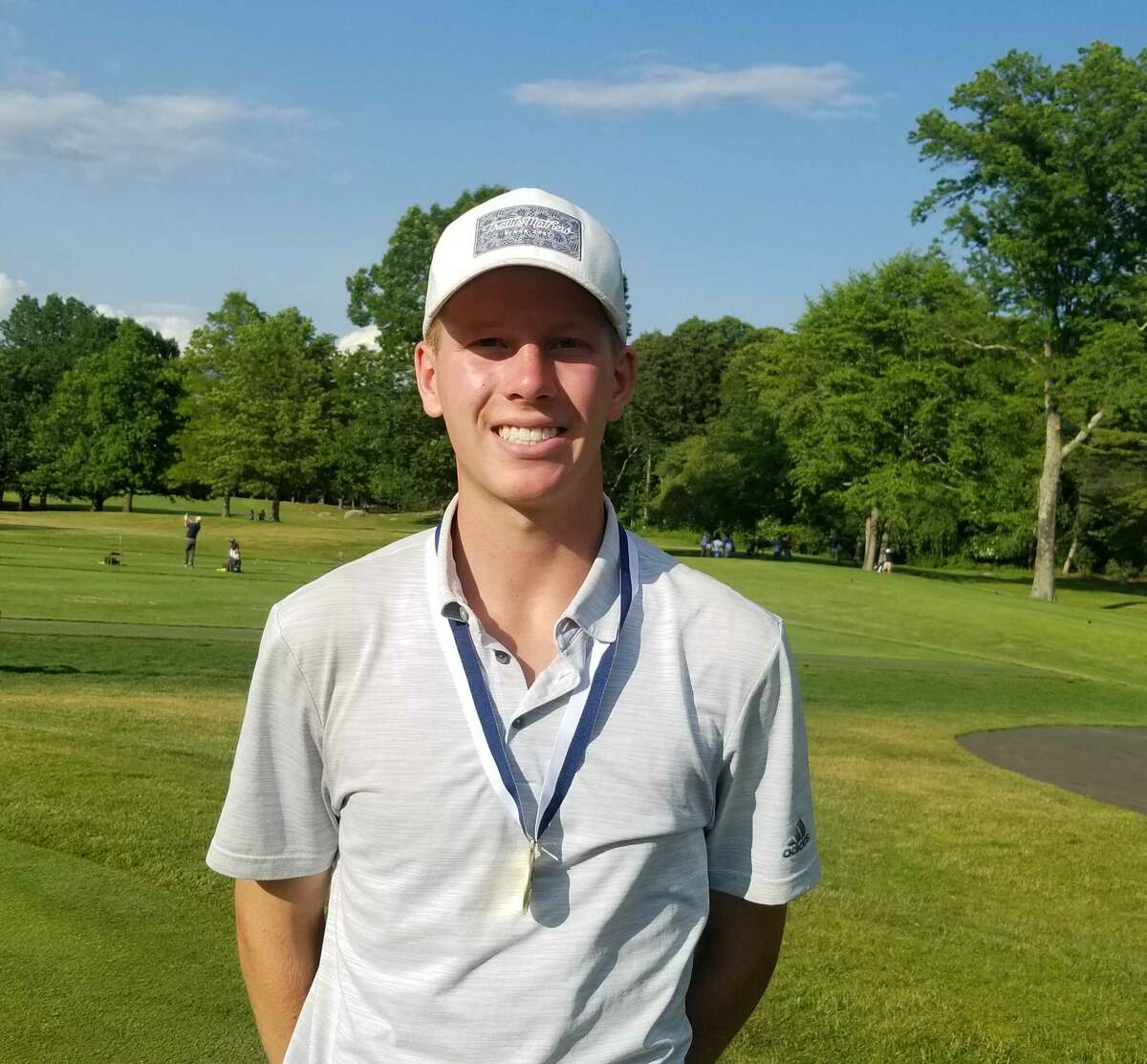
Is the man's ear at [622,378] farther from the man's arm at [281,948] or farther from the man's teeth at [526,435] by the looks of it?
the man's arm at [281,948]

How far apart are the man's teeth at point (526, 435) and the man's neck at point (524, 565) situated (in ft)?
0.40

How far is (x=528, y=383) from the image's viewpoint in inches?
87.4

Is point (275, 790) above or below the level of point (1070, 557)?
below

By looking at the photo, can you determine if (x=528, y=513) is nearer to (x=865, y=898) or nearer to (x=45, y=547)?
(x=865, y=898)

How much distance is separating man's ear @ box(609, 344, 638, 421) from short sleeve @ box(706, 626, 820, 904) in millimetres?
527

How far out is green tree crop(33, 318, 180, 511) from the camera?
79.1 metres

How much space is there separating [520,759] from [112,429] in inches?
3291

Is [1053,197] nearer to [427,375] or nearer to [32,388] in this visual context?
[427,375]

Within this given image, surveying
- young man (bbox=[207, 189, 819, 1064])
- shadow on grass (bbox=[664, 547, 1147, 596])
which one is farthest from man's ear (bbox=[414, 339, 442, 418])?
shadow on grass (bbox=[664, 547, 1147, 596])

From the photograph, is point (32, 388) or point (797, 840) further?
point (32, 388)

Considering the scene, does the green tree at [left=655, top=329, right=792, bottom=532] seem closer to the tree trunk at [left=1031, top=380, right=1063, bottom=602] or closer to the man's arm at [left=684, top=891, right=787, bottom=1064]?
the tree trunk at [left=1031, top=380, right=1063, bottom=602]

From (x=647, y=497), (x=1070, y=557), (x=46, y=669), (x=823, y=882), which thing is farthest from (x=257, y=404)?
(x=823, y=882)

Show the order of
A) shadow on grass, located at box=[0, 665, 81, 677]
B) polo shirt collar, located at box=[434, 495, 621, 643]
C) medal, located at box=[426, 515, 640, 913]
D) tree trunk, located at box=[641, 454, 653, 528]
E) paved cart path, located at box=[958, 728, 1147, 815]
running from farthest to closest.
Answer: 1. tree trunk, located at box=[641, 454, 653, 528]
2. shadow on grass, located at box=[0, 665, 81, 677]
3. paved cart path, located at box=[958, 728, 1147, 815]
4. polo shirt collar, located at box=[434, 495, 621, 643]
5. medal, located at box=[426, 515, 640, 913]

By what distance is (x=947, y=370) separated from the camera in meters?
54.9
